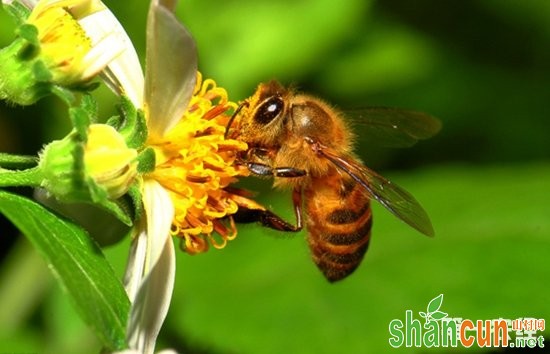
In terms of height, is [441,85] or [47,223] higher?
[441,85]

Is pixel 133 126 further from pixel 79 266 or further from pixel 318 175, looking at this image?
pixel 318 175

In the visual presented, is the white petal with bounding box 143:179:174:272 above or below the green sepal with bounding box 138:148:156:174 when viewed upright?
below

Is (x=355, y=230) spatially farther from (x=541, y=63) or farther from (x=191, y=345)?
(x=541, y=63)

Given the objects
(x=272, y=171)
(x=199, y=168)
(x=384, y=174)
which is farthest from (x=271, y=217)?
(x=384, y=174)

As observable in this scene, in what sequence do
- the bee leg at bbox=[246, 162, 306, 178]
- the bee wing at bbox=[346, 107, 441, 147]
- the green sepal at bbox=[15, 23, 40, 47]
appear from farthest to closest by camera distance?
the bee wing at bbox=[346, 107, 441, 147] < the bee leg at bbox=[246, 162, 306, 178] < the green sepal at bbox=[15, 23, 40, 47]

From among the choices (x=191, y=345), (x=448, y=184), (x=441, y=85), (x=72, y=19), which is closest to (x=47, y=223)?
(x=72, y=19)

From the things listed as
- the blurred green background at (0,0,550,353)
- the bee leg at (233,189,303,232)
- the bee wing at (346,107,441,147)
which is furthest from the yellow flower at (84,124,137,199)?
the bee wing at (346,107,441,147)

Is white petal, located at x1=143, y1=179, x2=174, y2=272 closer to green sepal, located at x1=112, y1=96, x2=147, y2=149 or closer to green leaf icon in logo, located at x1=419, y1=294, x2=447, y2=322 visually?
green sepal, located at x1=112, y1=96, x2=147, y2=149
